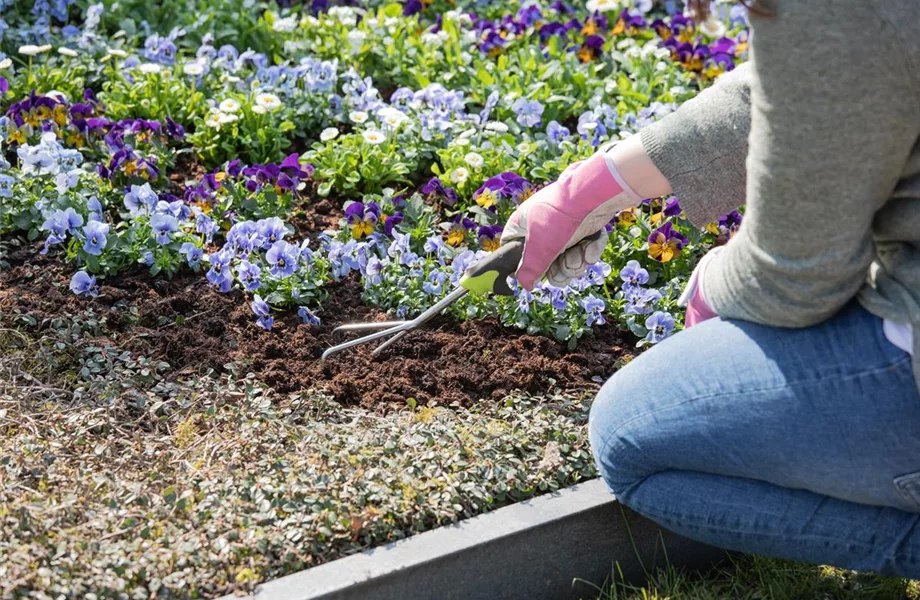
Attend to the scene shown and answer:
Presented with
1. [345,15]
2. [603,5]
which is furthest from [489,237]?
[603,5]

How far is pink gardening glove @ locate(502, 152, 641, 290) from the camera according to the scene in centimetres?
228

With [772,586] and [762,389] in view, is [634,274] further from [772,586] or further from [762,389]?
[762,389]

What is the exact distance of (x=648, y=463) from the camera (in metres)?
2.07

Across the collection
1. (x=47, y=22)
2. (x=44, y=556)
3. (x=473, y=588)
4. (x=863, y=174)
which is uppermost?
(x=863, y=174)

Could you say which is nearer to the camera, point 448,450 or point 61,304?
→ point 448,450

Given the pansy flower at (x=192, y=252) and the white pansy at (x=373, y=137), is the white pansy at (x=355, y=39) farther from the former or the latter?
the pansy flower at (x=192, y=252)

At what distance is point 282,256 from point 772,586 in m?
1.38

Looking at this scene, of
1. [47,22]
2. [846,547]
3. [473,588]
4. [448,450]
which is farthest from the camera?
[47,22]

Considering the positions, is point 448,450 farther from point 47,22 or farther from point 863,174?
point 47,22

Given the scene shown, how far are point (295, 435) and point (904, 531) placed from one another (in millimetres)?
1180

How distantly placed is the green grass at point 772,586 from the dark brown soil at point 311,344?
0.55 meters

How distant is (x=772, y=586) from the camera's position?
2.28m

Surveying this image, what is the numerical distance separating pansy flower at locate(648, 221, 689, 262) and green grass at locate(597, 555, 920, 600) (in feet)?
3.13

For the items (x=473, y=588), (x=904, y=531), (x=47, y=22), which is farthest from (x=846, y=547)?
(x=47, y=22)
